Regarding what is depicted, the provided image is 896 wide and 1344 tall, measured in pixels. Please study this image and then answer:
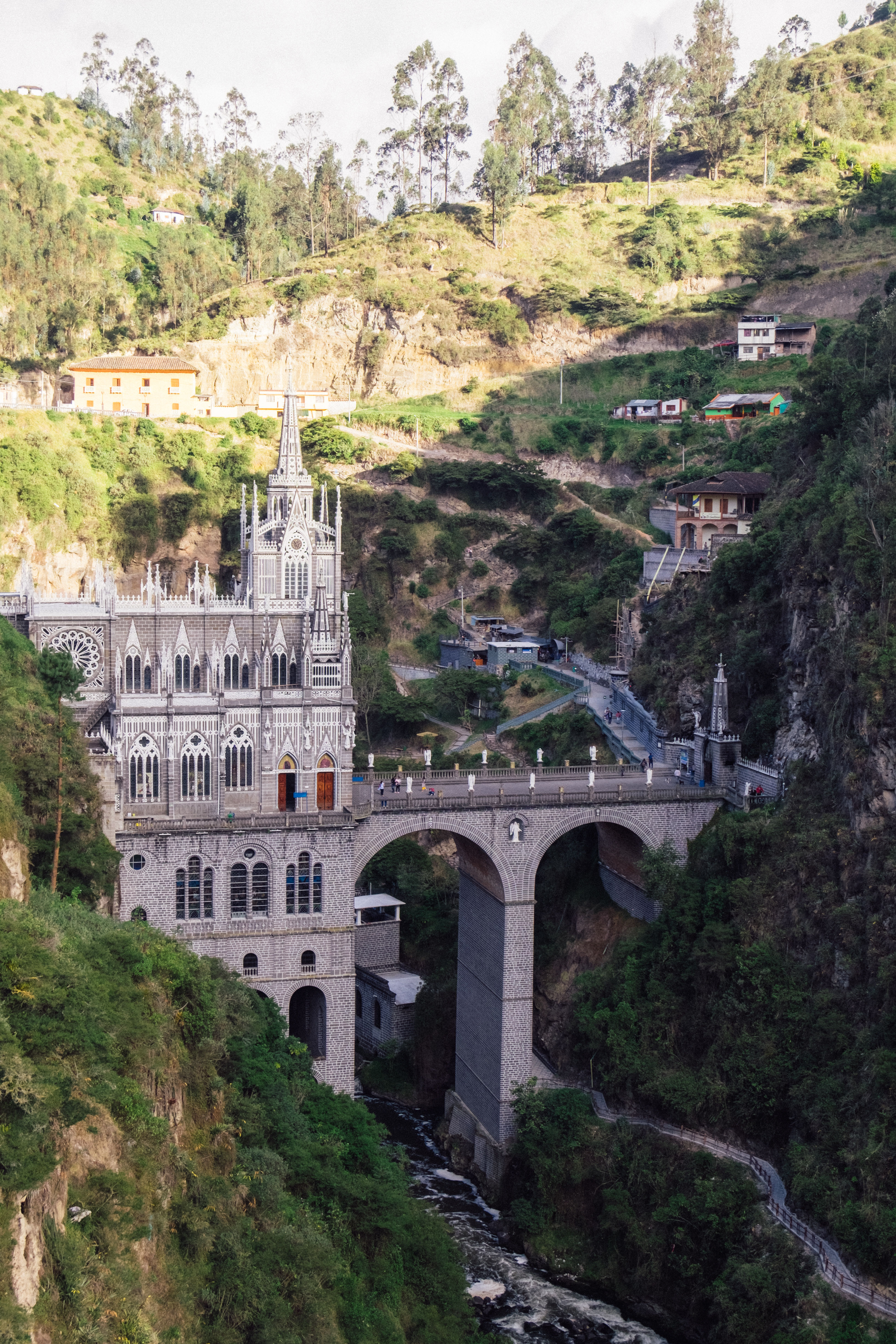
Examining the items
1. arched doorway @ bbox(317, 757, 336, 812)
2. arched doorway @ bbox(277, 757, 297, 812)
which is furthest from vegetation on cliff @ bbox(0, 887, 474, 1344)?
arched doorway @ bbox(317, 757, 336, 812)

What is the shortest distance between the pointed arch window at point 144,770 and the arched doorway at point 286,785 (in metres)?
4.38

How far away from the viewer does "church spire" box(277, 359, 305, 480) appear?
6019cm

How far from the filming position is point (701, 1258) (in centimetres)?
4903

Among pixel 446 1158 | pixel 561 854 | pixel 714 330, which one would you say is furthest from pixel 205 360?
pixel 446 1158

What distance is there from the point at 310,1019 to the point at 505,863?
9.10m

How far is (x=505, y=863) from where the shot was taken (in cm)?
5819

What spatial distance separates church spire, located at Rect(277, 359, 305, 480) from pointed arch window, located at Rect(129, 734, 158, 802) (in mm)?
11790

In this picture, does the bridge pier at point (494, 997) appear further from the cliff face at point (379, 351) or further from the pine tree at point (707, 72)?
the pine tree at point (707, 72)

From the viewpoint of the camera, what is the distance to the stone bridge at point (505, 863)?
5747 cm

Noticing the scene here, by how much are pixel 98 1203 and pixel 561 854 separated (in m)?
38.5

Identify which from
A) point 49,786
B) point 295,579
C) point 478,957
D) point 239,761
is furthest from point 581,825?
point 49,786

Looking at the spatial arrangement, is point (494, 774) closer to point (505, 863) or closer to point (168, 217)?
point (505, 863)

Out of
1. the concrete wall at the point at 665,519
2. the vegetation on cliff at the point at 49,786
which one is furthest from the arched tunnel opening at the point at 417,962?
the concrete wall at the point at 665,519

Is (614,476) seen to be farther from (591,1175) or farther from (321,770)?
(591,1175)
